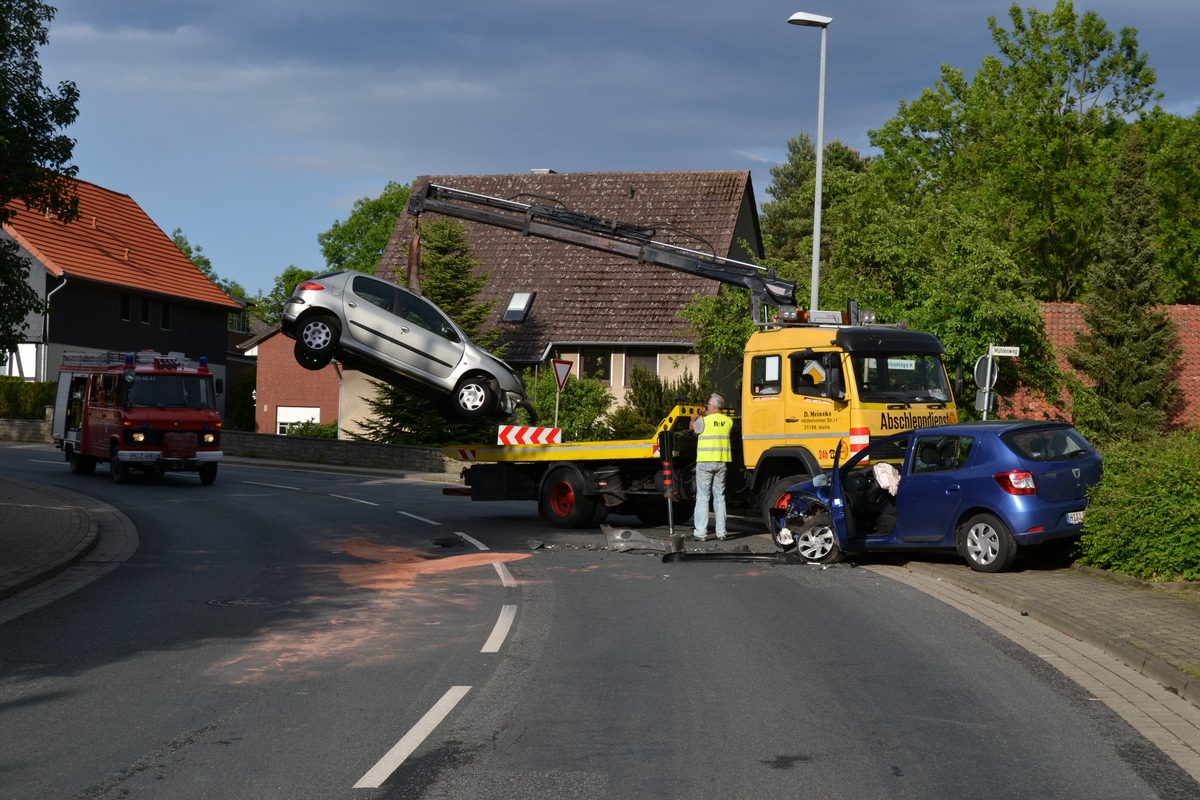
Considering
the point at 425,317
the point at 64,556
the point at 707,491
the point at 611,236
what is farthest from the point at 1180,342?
the point at 64,556

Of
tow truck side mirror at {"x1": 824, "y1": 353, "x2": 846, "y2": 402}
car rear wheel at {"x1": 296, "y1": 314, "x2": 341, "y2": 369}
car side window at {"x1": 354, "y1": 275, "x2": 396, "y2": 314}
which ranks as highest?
car side window at {"x1": 354, "y1": 275, "x2": 396, "y2": 314}

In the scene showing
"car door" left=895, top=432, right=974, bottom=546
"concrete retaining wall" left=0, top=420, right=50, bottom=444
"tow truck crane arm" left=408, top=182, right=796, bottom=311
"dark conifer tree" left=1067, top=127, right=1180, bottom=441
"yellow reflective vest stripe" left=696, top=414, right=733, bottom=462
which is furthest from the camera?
"concrete retaining wall" left=0, top=420, right=50, bottom=444

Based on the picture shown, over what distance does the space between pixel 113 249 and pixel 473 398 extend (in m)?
41.4

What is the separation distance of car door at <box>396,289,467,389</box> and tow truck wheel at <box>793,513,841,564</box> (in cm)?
607

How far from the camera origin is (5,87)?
44.2ft

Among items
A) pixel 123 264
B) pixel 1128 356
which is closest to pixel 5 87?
pixel 1128 356

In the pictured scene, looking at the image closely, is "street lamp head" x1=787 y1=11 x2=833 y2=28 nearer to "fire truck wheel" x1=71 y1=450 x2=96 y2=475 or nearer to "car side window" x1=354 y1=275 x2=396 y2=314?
"car side window" x1=354 y1=275 x2=396 y2=314

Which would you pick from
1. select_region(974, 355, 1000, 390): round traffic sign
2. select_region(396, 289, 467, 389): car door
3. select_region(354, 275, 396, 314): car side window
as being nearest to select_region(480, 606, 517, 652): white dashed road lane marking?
select_region(396, 289, 467, 389): car door

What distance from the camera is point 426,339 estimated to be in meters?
18.6

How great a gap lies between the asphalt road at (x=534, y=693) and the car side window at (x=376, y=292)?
4.94m

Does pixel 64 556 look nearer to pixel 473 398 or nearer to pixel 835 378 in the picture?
pixel 473 398

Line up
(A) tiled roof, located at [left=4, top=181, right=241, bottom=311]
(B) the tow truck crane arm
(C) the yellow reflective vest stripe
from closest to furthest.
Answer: (C) the yellow reflective vest stripe, (B) the tow truck crane arm, (A) tiled roof, located at [left=4, top=181, right=241, bottom=311]

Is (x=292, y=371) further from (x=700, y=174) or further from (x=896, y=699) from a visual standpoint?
(x=896, y=699)

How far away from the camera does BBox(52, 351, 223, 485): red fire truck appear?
1110 inches
